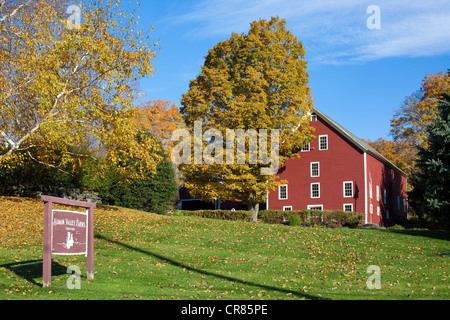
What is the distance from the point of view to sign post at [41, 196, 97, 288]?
1062cm

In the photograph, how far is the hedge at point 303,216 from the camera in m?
34.2

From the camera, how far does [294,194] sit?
40.0 meters

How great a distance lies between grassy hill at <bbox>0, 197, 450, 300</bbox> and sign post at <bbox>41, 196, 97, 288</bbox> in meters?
0.61

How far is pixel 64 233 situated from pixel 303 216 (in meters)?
27.7

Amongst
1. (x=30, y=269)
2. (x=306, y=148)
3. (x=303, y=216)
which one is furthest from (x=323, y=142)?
(x=30, y=269)

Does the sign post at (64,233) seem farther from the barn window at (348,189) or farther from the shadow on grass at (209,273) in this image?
the barn window at (348,189)

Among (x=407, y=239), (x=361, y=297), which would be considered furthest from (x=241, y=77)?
(x=361, y=297)

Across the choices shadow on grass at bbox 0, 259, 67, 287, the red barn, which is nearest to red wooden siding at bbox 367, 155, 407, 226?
the red barn

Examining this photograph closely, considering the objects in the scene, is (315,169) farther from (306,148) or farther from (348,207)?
(348,207)

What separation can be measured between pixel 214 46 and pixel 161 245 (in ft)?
70.9

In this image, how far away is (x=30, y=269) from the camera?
12938 mm

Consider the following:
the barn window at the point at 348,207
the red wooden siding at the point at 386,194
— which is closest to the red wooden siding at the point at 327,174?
the barn window at the point at 348,207
